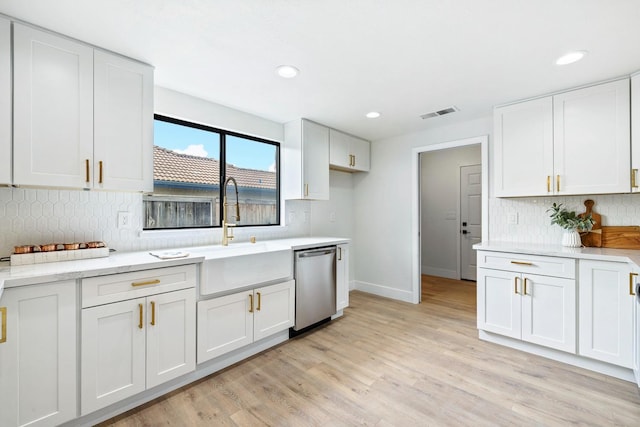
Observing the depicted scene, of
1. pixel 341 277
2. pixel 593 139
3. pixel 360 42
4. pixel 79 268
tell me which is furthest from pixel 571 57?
pixel 79 268

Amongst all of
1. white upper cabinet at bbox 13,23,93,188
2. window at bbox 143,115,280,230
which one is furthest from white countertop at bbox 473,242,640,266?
white upper cabinet at bbox 13,23,93,188

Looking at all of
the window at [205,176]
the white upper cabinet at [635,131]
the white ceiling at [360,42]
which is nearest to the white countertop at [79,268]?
the window at [205,176]

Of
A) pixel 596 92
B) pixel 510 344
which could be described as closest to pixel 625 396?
pixel 510 344

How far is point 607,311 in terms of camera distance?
2.15 m

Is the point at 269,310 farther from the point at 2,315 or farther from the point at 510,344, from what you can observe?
the point at 510,344

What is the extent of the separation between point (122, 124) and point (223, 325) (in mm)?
1632

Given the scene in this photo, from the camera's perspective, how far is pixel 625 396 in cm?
192

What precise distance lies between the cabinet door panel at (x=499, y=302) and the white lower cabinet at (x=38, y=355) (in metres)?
3.16

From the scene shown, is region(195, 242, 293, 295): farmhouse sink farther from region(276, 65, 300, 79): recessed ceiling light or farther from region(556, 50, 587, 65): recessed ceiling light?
region(556, 50, 587, 65): recessed ceiling light

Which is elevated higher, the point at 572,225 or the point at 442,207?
the point at 442,207

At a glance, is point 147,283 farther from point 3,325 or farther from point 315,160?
point 315,160

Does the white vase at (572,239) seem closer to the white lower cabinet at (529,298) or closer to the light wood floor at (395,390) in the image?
the white lower cabinet at (529,298)

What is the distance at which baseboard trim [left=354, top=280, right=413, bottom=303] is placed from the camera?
13.1 feet

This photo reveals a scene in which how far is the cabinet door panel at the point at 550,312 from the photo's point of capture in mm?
2303
